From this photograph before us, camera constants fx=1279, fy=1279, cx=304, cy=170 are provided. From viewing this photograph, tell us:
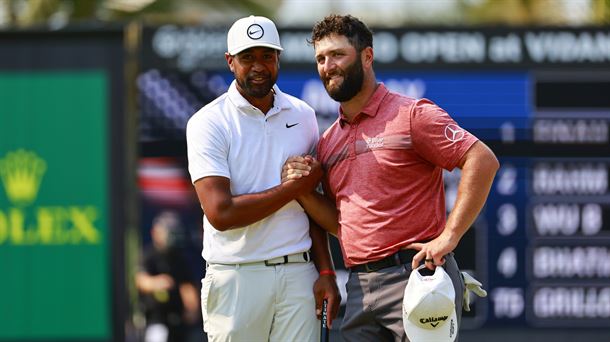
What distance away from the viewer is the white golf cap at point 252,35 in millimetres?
4914

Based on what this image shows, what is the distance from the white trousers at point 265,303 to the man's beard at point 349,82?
70 cm

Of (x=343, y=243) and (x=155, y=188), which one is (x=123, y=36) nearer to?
(x=155, y=188)

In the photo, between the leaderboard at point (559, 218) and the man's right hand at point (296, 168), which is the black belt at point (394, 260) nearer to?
the man's right hand at point (296, 168)

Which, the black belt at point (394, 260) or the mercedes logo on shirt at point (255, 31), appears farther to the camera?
the mercedes logo on shirt at point (255, 31)

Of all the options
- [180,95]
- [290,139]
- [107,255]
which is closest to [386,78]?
[180,95]

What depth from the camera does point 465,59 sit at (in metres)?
8.66

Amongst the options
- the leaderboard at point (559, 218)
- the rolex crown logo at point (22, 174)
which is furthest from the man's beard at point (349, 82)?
the rolex crown logo at point (22, 174)

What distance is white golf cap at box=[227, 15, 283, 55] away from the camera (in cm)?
491

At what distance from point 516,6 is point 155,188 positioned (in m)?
4.95

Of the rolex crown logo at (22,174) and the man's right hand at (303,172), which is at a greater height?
the man's right hand at (303,172)

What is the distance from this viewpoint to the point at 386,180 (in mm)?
4789

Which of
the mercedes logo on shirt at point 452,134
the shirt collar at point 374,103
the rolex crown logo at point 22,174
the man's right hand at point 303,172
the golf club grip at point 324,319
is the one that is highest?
the shirt collar at point 374,103

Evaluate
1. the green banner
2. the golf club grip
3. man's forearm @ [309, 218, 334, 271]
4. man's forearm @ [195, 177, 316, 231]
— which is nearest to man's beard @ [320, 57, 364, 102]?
man's forearm @ [195, 177, 316, 231]

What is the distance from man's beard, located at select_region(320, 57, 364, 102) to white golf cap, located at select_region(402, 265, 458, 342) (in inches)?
28.4
